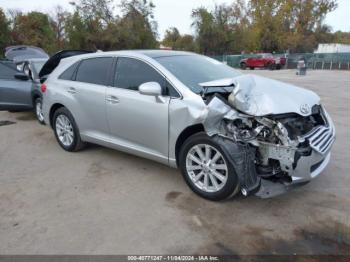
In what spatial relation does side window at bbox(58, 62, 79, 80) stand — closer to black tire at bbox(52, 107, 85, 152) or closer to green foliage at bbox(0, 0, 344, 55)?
black tire at bbox(52, 107, 85, 152)

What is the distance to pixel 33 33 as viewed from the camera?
116 ft

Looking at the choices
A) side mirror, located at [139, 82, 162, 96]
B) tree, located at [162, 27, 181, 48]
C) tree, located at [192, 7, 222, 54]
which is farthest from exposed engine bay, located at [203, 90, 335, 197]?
tree, located at [162, 27, 181, 48]

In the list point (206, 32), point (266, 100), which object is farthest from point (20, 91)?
point (206, 32)

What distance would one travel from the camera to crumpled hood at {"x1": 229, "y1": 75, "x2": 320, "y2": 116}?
10.6 feet

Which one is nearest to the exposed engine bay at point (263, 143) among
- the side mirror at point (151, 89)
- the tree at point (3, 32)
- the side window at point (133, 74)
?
the side mirror at point (151, 89)

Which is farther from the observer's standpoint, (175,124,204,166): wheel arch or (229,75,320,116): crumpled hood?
(175,124,204,166): wheel arch

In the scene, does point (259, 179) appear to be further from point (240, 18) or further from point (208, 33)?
point (240, 18)

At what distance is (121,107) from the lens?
4211mm

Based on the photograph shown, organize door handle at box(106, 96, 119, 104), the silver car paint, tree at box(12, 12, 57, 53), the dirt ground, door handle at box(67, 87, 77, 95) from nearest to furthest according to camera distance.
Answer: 1. the dirt ground
2. the silver car paint
3. door handle at box(106, 96, 119, 104)
4. door handle at box(67, 87, 77, 95)
5. tree at box(12, 12, 57, 53)

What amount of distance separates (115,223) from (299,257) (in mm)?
1727

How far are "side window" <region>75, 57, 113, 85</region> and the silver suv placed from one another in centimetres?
2

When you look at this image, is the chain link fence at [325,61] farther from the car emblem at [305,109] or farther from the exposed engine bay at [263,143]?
the exposed engine bay at [263,143]

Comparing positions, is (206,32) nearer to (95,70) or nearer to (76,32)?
(76,32)

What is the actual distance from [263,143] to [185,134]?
0.91 metres
